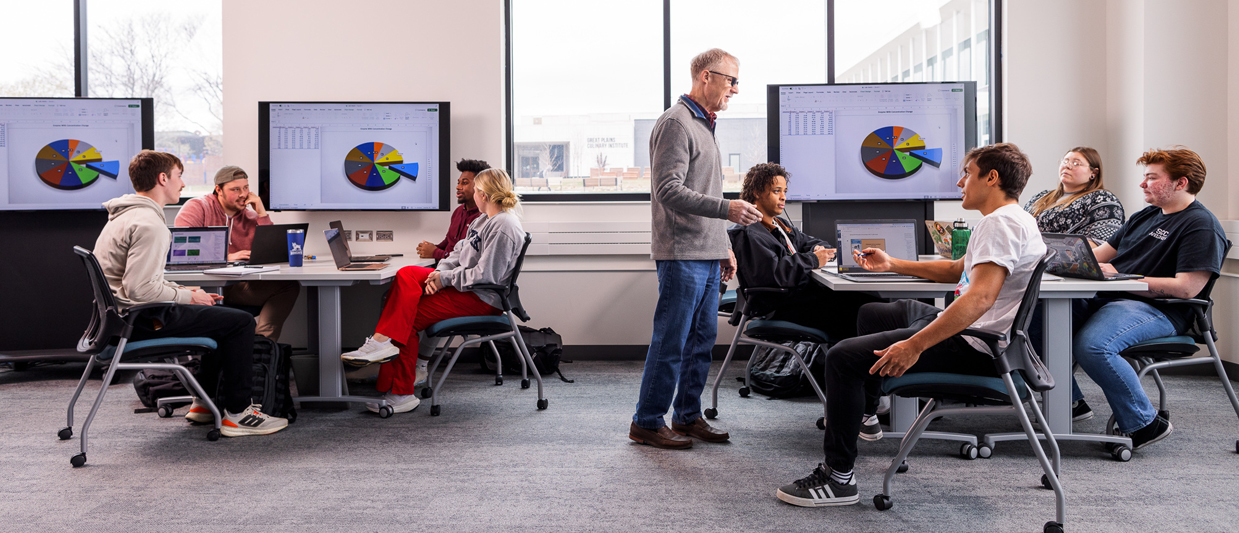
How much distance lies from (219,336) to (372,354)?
637 mm

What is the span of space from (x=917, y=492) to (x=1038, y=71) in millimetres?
3675

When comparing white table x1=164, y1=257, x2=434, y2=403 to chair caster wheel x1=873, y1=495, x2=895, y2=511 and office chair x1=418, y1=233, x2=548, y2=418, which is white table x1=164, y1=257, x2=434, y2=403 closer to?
office chair x1=418, y1=233, x2=548, y2=418

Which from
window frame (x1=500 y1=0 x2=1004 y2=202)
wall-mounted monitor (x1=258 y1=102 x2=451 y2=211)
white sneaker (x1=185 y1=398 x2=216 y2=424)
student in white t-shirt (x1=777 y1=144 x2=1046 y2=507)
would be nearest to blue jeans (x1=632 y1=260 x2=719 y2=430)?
student in white t-shirt (x1=777 y1=144 x2=1046 y2=507)

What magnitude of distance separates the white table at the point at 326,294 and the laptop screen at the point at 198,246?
5.4 inches

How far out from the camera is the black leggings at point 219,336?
9.83ft

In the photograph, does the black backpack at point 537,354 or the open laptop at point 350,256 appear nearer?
the open laptop at point 350,256

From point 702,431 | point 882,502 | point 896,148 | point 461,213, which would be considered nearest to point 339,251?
point 461,213

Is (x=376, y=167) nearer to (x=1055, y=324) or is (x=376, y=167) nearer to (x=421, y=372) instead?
(x=421, y=372)

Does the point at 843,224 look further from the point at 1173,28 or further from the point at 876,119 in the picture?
the point at 1173,28

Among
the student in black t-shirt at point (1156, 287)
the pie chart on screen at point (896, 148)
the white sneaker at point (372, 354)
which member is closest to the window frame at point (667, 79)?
the pie chart on screen at point (896, 148)

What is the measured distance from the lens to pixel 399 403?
362 centimetres

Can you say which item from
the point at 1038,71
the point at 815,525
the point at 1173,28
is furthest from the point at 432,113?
the point at 1173,28

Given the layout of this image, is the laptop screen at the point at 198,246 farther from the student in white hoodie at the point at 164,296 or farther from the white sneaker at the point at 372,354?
the white sneaker at the point at 372,354

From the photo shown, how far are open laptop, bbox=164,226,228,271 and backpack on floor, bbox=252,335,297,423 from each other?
20.9 inches
